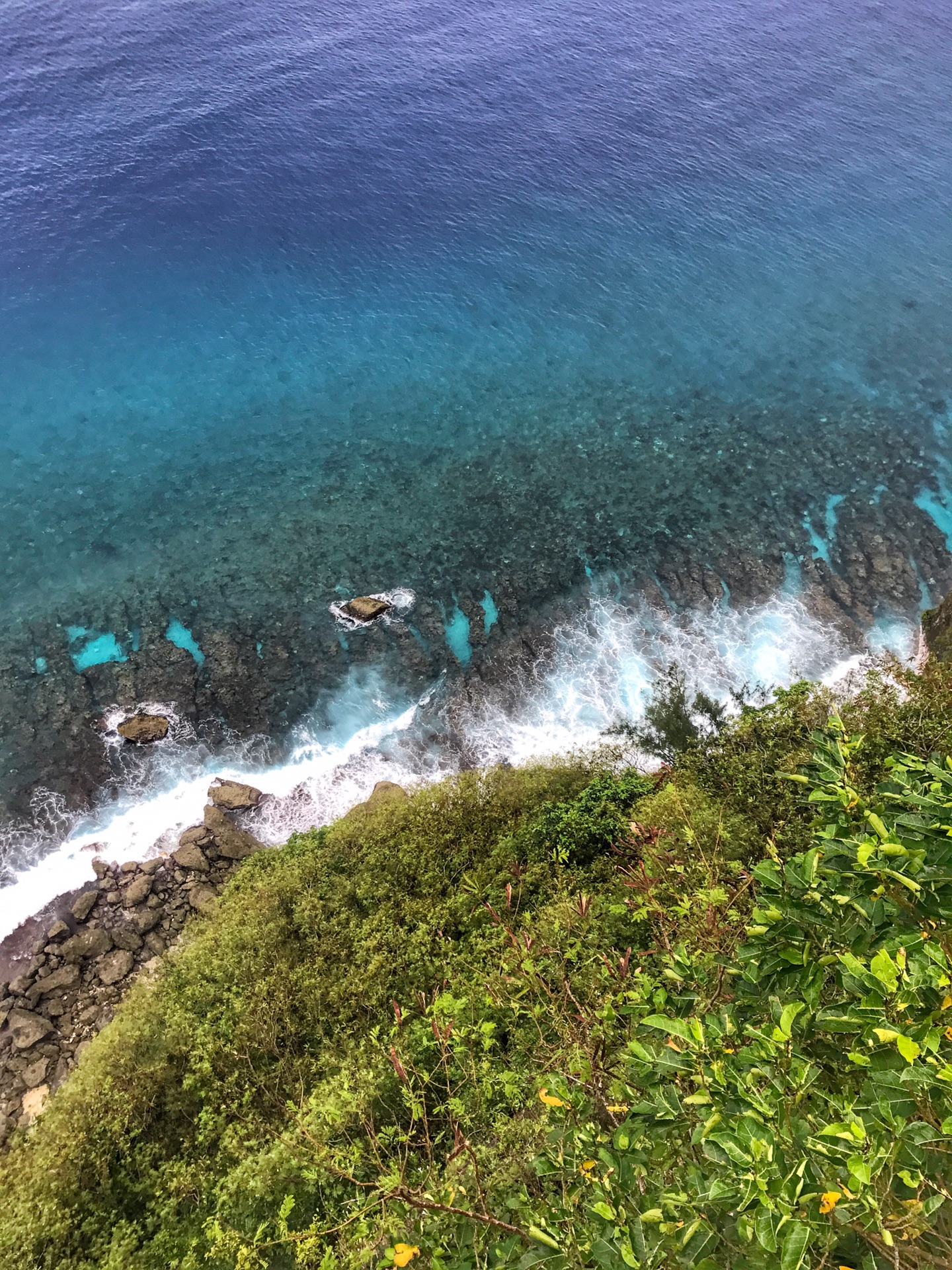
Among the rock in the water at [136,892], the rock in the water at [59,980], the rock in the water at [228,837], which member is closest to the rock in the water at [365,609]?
the rock in the water at [228,837]

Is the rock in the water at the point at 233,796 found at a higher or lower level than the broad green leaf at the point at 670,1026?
lower

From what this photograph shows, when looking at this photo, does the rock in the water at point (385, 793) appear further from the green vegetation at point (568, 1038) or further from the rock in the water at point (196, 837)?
the rock in the water at point (196, 837)

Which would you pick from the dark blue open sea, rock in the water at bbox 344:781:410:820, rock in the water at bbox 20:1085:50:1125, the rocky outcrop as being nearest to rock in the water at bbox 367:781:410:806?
rock in the water at bbox 344:781:410:820

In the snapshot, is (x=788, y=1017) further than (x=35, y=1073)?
No

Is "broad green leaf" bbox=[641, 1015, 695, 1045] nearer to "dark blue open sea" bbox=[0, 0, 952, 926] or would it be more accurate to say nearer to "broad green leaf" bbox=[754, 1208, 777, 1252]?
"broad green leaf" bbox=[754, 1208, 777, 1252]

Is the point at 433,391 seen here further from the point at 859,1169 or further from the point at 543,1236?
the point at 859,1169

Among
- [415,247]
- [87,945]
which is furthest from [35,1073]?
[415,247]

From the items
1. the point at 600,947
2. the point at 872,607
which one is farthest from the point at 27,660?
the point at 872,607

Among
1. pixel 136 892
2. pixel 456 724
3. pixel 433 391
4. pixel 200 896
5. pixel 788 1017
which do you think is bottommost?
pixel 456 724
